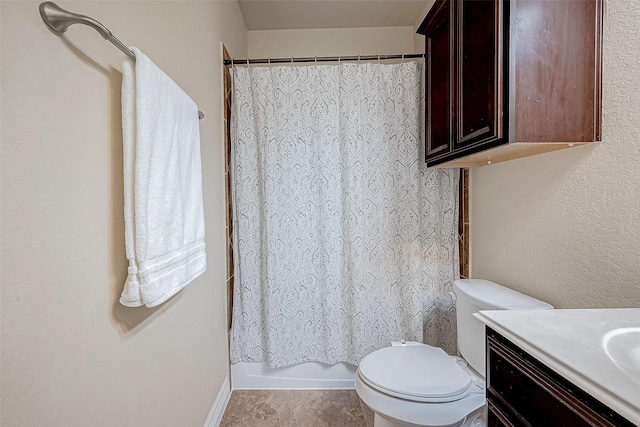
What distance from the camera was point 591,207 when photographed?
988 mm

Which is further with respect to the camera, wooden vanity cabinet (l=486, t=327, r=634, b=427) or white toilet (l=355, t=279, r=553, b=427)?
white toilet (l=355, t=279, r=553, b=427)

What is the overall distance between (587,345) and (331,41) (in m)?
2.51

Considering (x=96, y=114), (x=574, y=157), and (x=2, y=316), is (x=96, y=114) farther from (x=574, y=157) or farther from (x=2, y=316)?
(x=574, y=157)

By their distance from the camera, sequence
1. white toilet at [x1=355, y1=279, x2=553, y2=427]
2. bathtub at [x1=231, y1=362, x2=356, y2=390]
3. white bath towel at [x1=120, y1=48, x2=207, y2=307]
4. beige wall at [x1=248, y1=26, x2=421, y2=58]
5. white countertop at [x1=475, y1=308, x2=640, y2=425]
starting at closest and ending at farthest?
white countertop at [x1=475, y1=308, x2=640, y2=425] < white bath towel at [x1=120, y1=48, x2=207, y2=307] < white toilet at [x1=355, y1=279, x2=553, y2=427] < bathtub at [x1=231, y1=362, x2=356, y2=390] < beige wall at [x1=248, y1=26, x2=421, y2=58]

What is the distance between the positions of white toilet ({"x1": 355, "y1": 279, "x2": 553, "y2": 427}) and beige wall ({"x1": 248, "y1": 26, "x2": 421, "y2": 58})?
1963 mm

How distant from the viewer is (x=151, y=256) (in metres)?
0.78

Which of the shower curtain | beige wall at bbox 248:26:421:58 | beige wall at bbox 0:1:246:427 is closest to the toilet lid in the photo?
the shower curtain

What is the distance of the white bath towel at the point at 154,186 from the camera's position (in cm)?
74

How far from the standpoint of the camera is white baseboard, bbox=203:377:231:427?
4.96ft

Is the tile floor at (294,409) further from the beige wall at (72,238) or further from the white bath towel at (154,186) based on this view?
the white bath towel at (154,186)

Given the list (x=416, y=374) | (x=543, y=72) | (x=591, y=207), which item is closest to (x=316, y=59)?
(x=543, y=72)

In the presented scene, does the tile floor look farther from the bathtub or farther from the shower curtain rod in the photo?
the shower curtain rod

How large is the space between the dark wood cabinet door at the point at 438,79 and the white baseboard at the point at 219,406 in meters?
1.73

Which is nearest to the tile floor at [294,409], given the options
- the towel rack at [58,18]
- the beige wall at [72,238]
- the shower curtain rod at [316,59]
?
the beige wall at [72,238]
